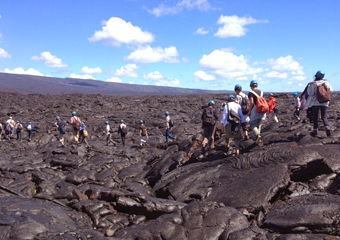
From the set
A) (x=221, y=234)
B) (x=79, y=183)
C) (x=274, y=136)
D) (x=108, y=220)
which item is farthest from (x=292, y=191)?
(x=79, y=183)

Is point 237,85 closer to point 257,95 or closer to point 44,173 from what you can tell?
point 257,95

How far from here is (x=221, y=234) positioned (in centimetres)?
576

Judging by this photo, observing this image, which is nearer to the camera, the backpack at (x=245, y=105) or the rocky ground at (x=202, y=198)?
the rocky ground at (x=202, y=198)

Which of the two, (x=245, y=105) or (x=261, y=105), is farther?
(x=245, y=105)

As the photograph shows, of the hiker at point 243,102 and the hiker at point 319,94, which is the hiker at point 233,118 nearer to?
the hiker at point 243,102

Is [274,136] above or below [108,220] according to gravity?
above

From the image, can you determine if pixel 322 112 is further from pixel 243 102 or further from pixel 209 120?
pixel 209 120

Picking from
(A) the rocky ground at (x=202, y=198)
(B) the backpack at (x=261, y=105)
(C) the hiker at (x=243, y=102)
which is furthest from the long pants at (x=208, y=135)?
(B) the backpack at (x=261, y=105)

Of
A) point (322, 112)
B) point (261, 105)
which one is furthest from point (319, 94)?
point (261, 105)

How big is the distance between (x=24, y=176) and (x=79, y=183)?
3997mm

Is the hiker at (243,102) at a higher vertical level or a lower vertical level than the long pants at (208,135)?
higher

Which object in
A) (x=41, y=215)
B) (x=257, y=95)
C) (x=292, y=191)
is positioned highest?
(x=257, y=95)

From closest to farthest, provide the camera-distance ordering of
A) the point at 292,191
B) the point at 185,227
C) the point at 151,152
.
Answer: the point at 185,227
the point at 292,191
the point at 151,152

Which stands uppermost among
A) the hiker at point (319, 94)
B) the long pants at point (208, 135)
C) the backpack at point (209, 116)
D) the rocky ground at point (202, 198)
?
the hiker at point (319, 94)
